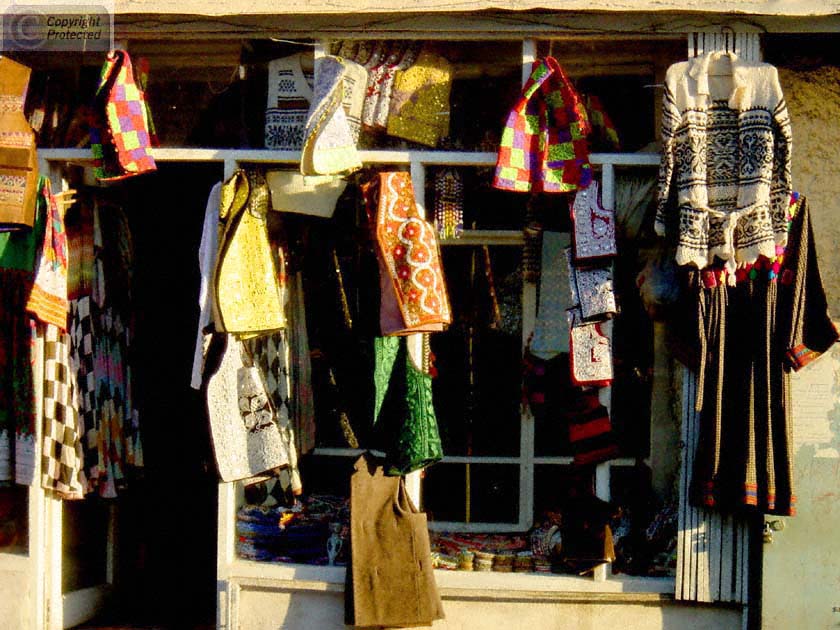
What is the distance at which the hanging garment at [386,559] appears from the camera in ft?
17.2

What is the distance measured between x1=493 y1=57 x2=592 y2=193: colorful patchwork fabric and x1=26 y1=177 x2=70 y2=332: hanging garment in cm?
207

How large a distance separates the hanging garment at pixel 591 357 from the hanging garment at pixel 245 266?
1.35 meters

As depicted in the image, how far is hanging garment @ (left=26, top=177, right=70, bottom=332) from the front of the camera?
17.6ft

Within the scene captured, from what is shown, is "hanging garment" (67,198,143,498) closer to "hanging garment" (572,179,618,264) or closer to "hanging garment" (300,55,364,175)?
"hanging garment" (300,55,364,175)

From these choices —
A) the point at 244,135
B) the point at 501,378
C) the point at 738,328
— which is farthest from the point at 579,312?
the point at 244,135

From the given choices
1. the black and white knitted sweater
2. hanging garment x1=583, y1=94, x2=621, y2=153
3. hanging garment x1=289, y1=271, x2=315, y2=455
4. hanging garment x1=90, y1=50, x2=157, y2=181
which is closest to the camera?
the black and white knitted sweater

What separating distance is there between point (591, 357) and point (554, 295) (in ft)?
2.45

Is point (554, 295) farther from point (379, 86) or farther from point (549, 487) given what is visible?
point (379, 86)

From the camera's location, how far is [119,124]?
532 cm

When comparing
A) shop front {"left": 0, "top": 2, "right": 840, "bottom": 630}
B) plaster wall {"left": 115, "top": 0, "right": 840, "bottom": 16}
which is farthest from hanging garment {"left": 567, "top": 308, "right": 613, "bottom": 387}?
plaster wall {"left": 115, "top": 0, "right": 840, "bottom": 16}

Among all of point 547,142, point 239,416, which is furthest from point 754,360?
point 239,416

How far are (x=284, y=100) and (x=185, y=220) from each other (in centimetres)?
150

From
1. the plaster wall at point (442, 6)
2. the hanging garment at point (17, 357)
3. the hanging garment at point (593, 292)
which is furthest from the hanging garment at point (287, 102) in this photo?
the hanging garment at point (593, 292)

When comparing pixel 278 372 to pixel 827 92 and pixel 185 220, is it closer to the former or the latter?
pixel 185 220
